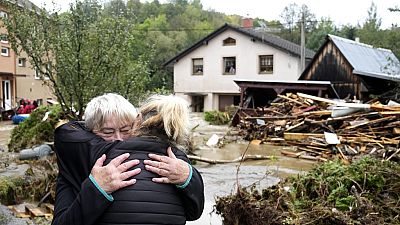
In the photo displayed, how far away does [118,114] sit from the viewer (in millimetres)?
2354

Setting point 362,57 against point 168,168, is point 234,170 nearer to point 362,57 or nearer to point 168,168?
point 168,168

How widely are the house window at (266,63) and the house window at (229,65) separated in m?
2.35

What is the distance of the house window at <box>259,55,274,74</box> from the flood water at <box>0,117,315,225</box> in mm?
16331

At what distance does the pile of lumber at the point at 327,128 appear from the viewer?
529 inches

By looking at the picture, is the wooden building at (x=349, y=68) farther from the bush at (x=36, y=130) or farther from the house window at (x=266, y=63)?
the bush at (x=36, y=130)

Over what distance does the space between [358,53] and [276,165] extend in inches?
569

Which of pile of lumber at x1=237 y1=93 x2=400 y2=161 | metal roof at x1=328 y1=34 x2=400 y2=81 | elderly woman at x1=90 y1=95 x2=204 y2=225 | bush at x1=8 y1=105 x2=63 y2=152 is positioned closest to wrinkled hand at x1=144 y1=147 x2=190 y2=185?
elderly woman at x1=90 y1=95 x2=204 y2=225

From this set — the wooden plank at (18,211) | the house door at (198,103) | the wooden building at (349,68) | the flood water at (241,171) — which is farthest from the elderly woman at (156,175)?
the house door at (198,103)

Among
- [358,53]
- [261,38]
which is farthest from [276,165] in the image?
[261,38]

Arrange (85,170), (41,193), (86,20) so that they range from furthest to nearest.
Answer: (86,20) < (41,193) < (85,170)

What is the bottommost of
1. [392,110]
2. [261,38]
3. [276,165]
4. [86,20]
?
[276,165]

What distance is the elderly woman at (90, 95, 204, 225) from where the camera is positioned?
6.34ft

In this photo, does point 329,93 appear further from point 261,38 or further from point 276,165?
point 261,38

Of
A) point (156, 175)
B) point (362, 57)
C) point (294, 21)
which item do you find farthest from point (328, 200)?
point (294, 21)
